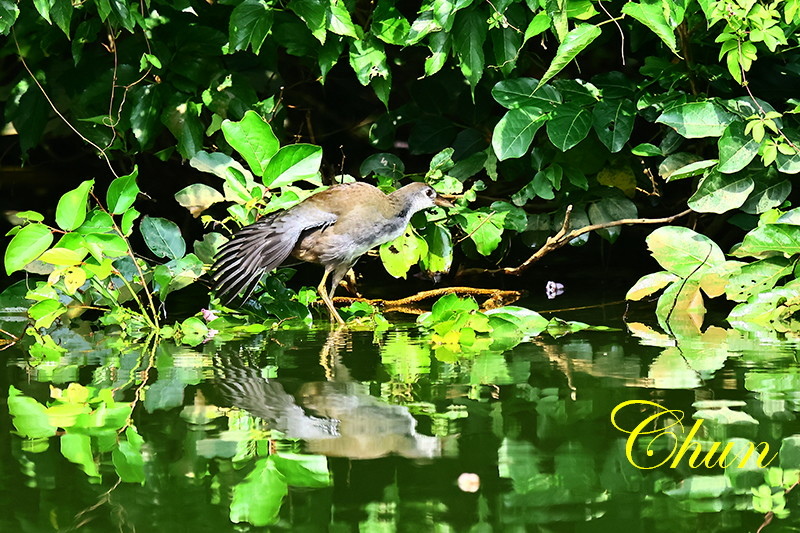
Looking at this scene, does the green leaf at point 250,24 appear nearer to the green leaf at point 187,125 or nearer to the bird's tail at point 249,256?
the green leaf at point 187,125

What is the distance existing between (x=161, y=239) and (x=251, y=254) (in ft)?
1.42

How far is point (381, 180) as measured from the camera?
4.71m

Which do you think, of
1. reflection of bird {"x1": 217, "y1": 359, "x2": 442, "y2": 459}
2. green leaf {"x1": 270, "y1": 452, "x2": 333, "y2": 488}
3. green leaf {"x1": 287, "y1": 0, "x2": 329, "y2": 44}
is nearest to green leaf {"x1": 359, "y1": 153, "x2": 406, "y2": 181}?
green leaf {"x1": 287, "y1": 0, "x2": 329, "y2": 44}

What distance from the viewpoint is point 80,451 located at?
2.21m

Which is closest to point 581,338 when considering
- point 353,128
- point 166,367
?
point 166,367

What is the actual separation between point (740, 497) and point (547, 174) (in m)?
2.55

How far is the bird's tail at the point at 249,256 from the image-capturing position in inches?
152

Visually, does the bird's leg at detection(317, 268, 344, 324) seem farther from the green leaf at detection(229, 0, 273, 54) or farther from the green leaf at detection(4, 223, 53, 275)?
the green leaf at detection(4, 223, 53, 275)

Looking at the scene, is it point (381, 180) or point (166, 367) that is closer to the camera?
point (166, 367)

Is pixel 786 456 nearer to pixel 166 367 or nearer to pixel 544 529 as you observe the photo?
pixel 544 529

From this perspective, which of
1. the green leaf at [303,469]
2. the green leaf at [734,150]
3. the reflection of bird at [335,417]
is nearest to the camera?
the green leaf at [303,469]

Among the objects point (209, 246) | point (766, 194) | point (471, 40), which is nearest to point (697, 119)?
point (766, 194)

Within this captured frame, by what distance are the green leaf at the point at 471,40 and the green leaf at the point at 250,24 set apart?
737 millimetres

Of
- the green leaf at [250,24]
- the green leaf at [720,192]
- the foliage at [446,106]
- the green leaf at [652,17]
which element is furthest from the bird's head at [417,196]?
the green leaf at [652,17]
